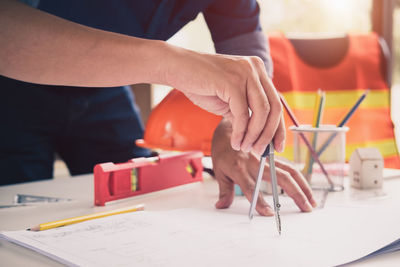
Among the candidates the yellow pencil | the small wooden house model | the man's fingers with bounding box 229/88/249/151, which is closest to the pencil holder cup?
the small wooden house model

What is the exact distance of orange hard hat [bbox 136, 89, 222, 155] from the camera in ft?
3.45

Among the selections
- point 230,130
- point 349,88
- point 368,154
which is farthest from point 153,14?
point 349,88

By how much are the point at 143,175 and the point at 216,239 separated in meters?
0.34

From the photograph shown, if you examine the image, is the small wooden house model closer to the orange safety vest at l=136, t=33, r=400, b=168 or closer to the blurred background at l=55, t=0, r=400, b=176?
the orange safety vest at l=136, t=33, r=400, b=168

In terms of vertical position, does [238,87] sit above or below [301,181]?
above

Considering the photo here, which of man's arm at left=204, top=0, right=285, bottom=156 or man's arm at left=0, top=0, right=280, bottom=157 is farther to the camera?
man's arm at left=204, top=0, right=285, bottom=156

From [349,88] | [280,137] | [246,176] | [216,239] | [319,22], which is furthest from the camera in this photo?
[319,22]

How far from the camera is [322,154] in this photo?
2.93 ft

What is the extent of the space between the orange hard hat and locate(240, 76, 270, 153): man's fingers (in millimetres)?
397

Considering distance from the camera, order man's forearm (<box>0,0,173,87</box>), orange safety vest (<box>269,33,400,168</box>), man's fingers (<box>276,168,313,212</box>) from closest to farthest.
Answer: man's forearm (<box>0,0,173,87</box>)
man's fingers (<box>276,168,313,212</box>)
orange safety vest (<box>269,33,400,168</box>)

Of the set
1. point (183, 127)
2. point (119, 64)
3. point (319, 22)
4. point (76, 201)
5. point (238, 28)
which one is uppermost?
point (319, 22)

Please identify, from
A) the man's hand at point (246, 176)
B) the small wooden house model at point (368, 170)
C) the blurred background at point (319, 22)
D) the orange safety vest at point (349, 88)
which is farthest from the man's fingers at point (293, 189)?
the blurred background at point (319, 22)

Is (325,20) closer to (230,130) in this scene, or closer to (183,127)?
(183,127)

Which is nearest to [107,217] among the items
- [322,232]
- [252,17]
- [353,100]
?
[322,232]
